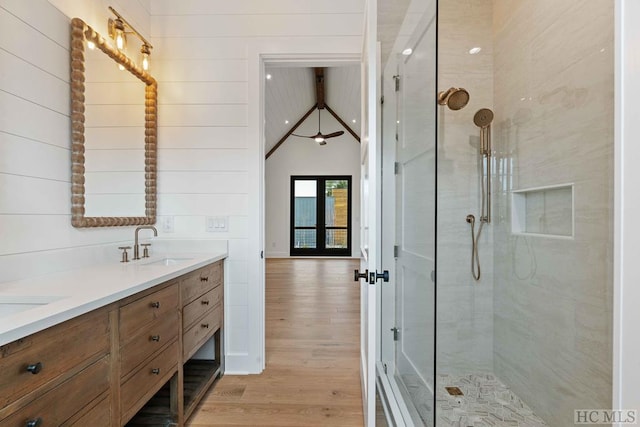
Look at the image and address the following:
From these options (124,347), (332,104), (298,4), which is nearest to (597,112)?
(298,4)

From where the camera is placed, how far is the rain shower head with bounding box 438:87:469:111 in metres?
1.87

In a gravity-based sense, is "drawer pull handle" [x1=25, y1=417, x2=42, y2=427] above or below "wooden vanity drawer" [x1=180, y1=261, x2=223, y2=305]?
below

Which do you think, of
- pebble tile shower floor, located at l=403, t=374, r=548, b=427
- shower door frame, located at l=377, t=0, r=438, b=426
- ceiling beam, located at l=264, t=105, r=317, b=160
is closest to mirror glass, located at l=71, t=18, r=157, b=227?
shower door frame, located at l=377, t=0, r=438, b=426

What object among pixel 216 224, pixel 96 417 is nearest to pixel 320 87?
pixel 216 224

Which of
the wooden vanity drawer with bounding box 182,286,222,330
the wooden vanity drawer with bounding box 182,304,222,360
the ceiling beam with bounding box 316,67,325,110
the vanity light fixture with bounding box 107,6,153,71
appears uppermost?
the ceiling beam with bounding box 316,67,325,110

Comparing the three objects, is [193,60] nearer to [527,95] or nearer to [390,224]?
[390,224]

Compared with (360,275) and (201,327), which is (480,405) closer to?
(360,275)

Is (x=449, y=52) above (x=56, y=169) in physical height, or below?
above

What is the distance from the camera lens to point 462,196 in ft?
7.23

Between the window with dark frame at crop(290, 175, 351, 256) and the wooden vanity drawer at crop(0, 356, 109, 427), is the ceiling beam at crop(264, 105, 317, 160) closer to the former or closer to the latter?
the window with dark frame at crop(290, 175, 351, 256)

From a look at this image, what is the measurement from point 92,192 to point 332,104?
6.95 metres

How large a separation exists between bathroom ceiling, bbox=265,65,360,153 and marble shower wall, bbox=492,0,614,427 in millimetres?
3513

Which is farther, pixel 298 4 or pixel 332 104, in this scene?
pixel 332 104

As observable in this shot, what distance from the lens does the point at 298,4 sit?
2.26m
